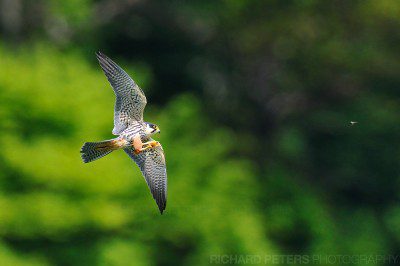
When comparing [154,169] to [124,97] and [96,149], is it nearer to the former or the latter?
[124,97]

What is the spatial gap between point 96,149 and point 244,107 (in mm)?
18139

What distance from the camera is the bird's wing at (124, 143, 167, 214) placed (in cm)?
613

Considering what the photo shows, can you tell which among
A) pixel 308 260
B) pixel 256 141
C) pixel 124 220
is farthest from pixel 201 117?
pixel 124 220

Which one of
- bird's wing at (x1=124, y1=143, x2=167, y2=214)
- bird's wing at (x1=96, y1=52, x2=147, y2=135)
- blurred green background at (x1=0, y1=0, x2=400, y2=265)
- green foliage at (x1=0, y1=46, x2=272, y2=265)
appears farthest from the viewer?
blurred green background at (x1=0, y1=0, x2=400, y2=265)

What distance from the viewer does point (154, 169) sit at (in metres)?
6.26

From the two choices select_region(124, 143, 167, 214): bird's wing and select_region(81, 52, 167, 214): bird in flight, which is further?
select_region(124, 143, 167, 214): bird's wing

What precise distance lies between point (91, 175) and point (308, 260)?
5.55m

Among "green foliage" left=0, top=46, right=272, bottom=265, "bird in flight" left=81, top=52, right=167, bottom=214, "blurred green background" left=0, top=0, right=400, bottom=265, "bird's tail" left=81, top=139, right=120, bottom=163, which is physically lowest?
"bird's tail" left=81, top=139, right=120, bottom=163

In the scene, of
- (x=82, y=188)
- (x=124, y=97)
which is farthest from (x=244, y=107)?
(x=124, y=97)

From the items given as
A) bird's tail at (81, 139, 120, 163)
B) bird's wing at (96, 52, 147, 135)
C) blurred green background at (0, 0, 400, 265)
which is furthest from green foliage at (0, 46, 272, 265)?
bird's tail at (81, 139, 120, 163)

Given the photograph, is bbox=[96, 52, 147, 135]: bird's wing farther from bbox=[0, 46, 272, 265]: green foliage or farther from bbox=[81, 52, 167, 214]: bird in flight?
bbox=[0, 46, 272, 265]: green foliage

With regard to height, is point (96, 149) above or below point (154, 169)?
below

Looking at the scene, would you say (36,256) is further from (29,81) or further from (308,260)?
(308,260)

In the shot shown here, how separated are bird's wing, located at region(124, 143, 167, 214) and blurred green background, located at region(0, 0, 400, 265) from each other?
10305mm
